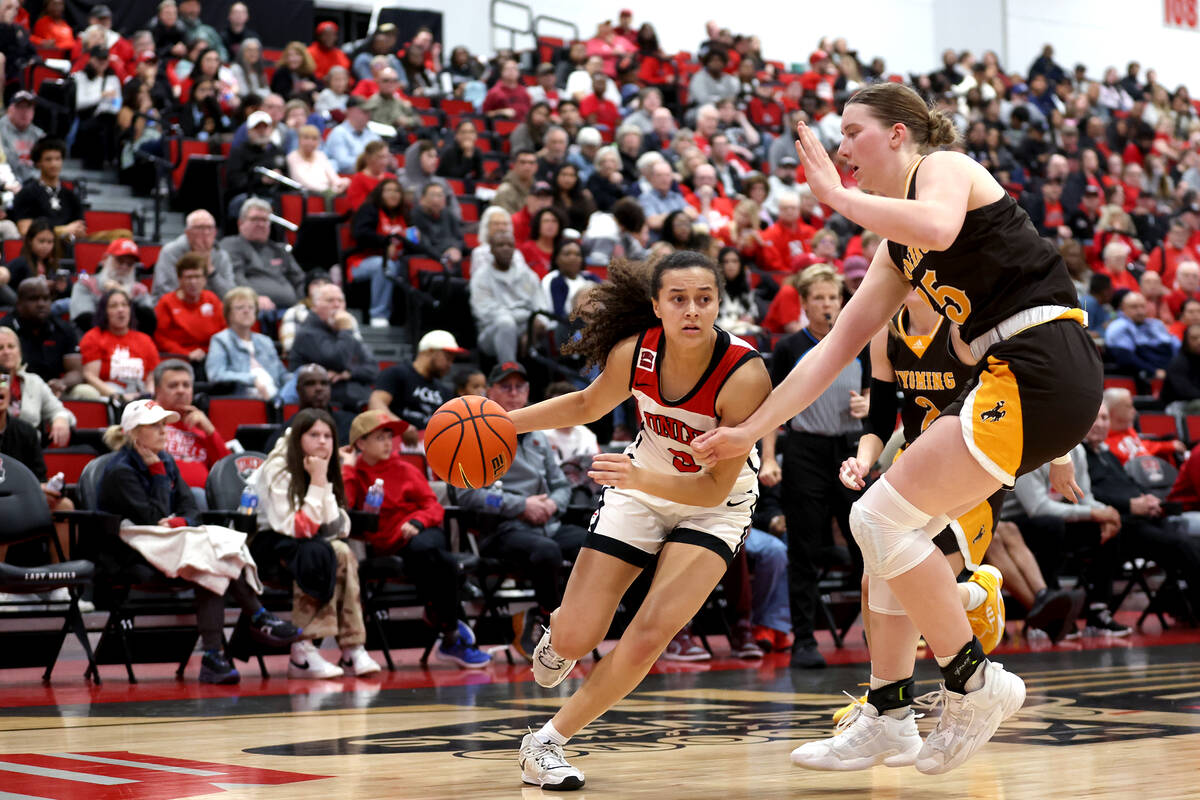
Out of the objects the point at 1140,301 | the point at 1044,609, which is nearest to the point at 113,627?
the point at 1044,609

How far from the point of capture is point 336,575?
7625 mm

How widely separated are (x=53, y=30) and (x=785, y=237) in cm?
788

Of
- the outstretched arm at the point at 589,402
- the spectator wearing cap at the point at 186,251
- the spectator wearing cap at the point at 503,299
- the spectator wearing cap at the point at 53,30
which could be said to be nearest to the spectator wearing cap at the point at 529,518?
the spectator wearing cap at the point at 503,299

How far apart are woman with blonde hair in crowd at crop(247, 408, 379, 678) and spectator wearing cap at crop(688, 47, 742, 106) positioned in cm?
1212

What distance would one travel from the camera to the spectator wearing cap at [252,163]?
12.0 meters

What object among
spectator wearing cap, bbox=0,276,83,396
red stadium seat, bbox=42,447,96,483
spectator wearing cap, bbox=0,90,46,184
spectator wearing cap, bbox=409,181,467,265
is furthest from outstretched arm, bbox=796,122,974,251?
spectator wearing cap, bbox=0,90,46,184

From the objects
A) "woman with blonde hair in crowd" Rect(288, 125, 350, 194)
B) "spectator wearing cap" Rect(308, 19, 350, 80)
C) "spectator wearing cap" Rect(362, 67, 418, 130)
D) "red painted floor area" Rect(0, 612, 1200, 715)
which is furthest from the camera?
"spectator wearing cap" Rect(308, 19, 350, 80)

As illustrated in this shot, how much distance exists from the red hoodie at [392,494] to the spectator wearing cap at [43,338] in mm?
2090

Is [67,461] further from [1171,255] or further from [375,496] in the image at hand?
[1171,255]

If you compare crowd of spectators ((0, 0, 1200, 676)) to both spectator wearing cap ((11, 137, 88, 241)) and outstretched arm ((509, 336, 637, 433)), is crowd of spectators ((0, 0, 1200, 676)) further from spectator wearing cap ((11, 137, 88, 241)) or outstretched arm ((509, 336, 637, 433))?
outstretched arm ((509, 336, 637, 433))

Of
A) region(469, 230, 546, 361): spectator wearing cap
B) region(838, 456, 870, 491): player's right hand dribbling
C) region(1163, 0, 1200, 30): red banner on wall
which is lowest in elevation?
region(838, 456, 870, 491): player's right hand dribbling

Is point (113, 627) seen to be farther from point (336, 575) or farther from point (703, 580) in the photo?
point (703, 580)

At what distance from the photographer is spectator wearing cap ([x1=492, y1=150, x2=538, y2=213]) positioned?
42.3ft

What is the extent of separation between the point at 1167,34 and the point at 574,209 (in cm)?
2014
